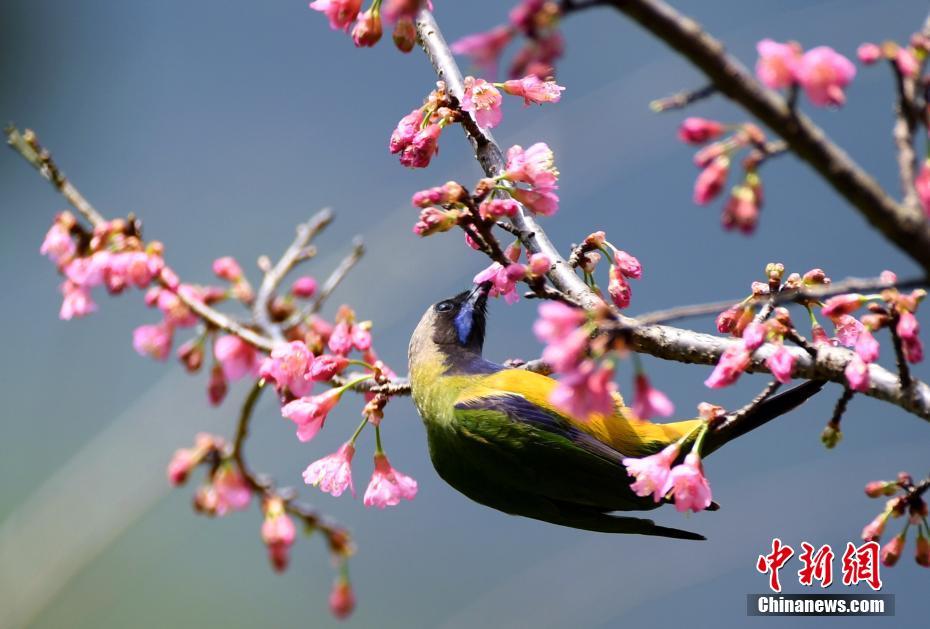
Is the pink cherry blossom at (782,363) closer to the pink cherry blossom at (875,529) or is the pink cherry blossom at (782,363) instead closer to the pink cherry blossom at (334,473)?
the pink cherry blossom at (875,529)

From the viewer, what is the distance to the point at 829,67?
1469 millimetres

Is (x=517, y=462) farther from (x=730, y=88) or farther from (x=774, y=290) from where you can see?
(x=730, y=88)

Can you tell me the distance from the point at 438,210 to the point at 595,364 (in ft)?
2.93

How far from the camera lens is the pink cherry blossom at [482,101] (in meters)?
2.67

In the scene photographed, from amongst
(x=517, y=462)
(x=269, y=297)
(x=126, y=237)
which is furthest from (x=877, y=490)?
(x=126, y=237)

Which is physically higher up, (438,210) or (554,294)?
(438,210)

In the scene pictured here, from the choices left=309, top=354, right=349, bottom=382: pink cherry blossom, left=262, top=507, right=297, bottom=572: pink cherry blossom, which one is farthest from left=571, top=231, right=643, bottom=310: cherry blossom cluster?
left=262, top=507, right=297, bottom=572: pink cherry blossom

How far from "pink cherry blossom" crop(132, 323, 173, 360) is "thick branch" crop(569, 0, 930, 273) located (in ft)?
9.01

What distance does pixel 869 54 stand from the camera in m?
1.48

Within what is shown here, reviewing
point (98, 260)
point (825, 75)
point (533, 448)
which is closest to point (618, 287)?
point (533, 448)

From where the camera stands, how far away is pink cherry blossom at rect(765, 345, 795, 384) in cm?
197

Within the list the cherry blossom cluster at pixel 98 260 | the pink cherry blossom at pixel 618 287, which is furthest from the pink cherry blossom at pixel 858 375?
the cherry blossom cluster at pixel 98 260

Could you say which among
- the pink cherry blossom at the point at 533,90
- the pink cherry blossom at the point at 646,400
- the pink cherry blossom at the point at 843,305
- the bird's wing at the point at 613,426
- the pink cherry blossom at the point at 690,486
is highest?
the pink cherry blossom at the point at 533,90

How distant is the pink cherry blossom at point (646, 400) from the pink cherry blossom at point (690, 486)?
58 centimetres
